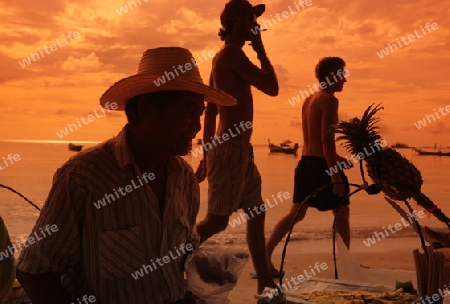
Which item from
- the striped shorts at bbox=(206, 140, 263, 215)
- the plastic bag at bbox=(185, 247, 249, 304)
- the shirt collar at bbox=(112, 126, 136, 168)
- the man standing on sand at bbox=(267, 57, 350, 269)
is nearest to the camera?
the shirt collar at bbox=(112, 126, 136, 168)

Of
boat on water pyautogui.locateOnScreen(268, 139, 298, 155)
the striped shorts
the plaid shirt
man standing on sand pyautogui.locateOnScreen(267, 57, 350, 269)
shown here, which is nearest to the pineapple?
the plaid shirt

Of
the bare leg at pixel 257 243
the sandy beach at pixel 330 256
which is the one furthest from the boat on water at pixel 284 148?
the bare leg at pixel 257 243

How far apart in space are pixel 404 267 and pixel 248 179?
303 cm

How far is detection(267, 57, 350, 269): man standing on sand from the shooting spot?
196 inches

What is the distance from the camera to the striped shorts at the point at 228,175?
13.4ft

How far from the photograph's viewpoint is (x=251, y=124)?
4.29 metres

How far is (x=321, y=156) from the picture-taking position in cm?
518

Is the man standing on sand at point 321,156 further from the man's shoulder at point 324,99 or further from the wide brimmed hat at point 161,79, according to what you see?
the wide brimmed hat at point 161,79

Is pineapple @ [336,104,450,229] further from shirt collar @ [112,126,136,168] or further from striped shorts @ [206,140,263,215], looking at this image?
striped shorts @ [206,140,263,215]

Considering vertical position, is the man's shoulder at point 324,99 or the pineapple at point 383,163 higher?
the man's shoulder at point 324,99

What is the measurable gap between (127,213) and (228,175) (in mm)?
2106

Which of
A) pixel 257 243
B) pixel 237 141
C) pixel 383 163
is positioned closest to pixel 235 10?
pixel 237 141

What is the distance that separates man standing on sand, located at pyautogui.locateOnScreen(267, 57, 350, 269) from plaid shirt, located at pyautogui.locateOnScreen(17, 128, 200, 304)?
9.84 ft

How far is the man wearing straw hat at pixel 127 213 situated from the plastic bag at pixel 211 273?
0.15 ft
